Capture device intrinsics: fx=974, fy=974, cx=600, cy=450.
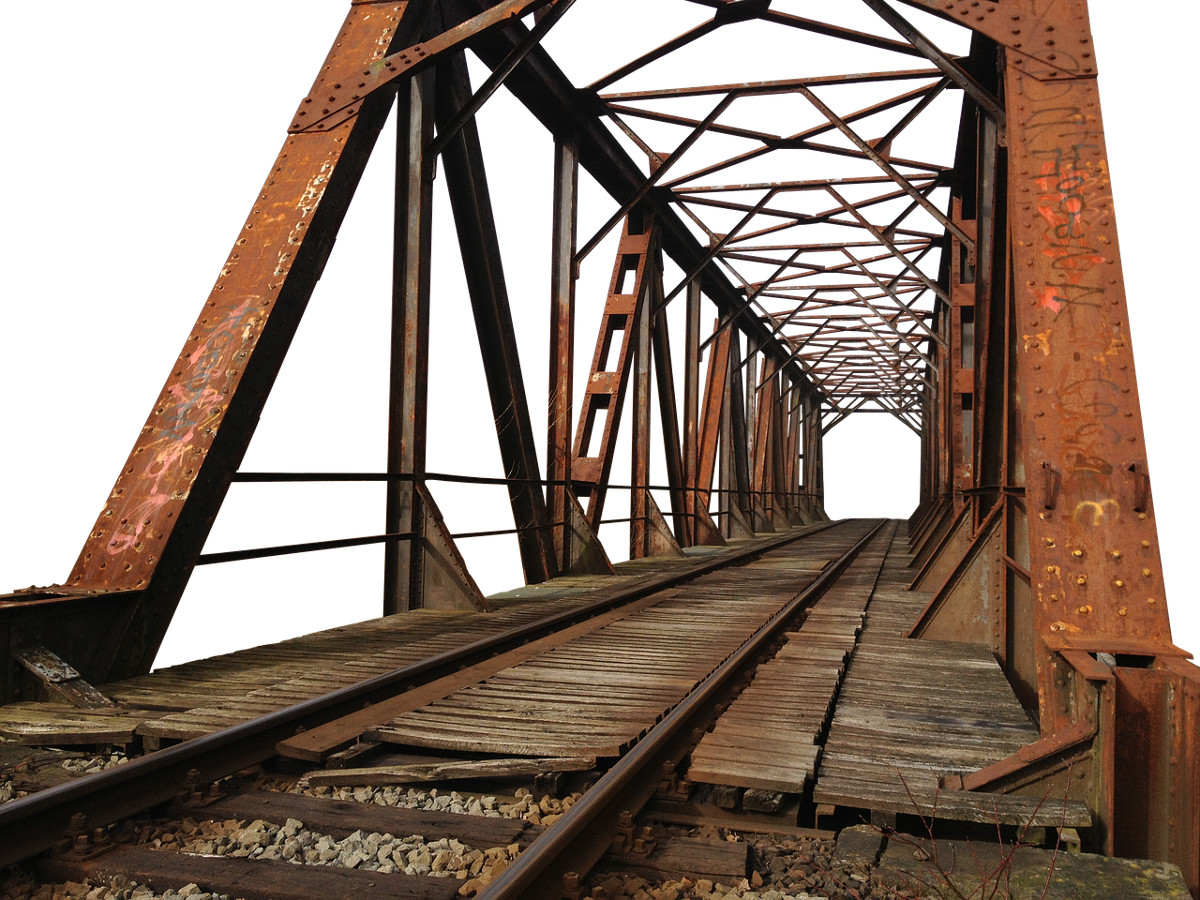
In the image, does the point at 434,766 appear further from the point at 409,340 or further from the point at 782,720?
the point at 409,340

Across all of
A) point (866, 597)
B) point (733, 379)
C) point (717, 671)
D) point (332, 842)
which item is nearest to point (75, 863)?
point (332, 842)

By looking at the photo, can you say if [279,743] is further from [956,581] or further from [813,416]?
[813,416]

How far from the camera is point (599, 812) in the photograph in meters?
3.02

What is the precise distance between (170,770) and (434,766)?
908 millimetres

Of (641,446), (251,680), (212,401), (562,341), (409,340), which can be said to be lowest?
(251,680)

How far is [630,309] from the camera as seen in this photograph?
43.1ft

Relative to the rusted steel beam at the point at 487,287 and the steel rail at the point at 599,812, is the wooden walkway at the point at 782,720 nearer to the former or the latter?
the steel rail at the point at 599,812

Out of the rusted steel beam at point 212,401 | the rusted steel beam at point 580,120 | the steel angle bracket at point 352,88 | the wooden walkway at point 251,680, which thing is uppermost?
the rusted steel beam at point 580,120

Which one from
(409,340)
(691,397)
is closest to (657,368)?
(691,397)

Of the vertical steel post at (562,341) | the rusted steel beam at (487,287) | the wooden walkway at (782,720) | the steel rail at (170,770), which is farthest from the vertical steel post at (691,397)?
the steel rail at (170,770)

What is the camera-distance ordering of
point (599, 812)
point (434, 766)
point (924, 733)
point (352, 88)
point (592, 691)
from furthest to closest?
point (352, 88) → point (592, 691) → point (924, 733) → point (434, 766) → point (599, 812)

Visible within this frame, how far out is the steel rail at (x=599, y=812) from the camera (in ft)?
8.18

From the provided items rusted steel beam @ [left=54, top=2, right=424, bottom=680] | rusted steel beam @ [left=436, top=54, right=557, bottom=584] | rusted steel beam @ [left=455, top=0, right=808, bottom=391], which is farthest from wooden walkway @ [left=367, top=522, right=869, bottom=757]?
rusted steel beam @ [left=455, top=0, right=808, bottom=391]

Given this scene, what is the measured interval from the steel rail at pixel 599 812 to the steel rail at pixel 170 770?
1.38m
